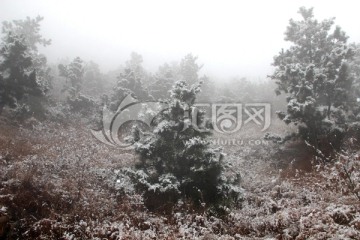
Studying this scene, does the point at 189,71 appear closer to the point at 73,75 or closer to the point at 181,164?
the point at 73,75

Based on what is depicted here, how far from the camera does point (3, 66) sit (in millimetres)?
24500

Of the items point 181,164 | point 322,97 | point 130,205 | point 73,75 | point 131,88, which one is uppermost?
point 73,75

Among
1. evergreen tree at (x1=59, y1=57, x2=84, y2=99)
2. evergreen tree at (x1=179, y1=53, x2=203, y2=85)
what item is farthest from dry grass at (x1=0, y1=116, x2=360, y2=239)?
evergreen tree at (x1=179, y1=53, x2=203, y2=85)

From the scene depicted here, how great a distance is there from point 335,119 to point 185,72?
2301 cm

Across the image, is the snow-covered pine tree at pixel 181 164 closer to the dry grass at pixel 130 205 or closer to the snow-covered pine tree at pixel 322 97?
the dry grass at pixel 130 205

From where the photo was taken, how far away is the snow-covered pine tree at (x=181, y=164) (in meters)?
13.8

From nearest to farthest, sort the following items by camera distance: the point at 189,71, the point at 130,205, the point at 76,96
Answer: the point at 130,205, the point at 76,96, the point at 189,71

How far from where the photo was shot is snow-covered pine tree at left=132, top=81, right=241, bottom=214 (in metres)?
13.8

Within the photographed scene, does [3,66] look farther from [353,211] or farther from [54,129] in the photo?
[353,211]

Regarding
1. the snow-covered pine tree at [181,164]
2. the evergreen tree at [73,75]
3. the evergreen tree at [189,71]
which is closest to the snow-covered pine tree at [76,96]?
the evergreen tree at [73,75]

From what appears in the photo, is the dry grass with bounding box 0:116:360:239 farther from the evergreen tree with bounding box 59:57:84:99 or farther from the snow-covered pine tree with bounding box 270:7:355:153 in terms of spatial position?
the evergreen tree with bounding box 59:57:84:99

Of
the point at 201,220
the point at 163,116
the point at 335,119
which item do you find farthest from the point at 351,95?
the point at 201,220

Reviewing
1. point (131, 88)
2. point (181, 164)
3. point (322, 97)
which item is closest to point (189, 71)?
point (131, 88)

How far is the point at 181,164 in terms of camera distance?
1486cm
